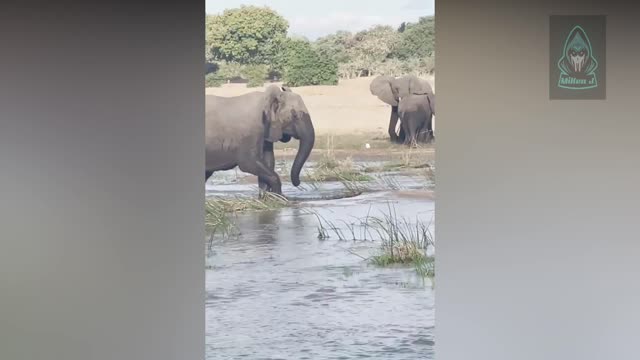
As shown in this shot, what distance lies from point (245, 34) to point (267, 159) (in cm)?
142

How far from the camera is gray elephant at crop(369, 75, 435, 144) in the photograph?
29.5 feet

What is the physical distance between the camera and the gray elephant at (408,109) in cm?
898

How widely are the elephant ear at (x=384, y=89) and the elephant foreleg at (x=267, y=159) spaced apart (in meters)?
1.29

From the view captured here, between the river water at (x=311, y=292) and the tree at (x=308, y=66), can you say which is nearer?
the river water at (x=311, y=292)

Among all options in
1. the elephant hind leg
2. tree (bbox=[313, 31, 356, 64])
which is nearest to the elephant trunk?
the elephant hind leg

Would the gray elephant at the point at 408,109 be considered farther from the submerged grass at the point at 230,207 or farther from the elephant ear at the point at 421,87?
the submerged grass at the point at 230,207

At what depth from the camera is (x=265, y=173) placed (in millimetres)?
8922

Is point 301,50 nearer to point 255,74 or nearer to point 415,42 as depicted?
point 255,74

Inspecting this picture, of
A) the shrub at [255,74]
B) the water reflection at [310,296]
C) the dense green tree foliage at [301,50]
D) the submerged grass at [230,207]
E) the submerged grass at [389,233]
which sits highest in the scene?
the dense green tree foliage at [301,50]

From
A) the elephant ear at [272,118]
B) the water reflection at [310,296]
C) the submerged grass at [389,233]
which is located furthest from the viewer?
the elephant ear at [272,118]

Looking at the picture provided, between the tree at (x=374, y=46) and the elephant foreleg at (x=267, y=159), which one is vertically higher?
the tree at (x=374, y=46)

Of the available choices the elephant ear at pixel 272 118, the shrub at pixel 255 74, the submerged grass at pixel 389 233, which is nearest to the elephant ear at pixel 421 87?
the submerged grass at pixel 389 233

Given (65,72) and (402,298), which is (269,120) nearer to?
(402,298)

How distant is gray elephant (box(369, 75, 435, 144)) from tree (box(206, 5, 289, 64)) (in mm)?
1215
